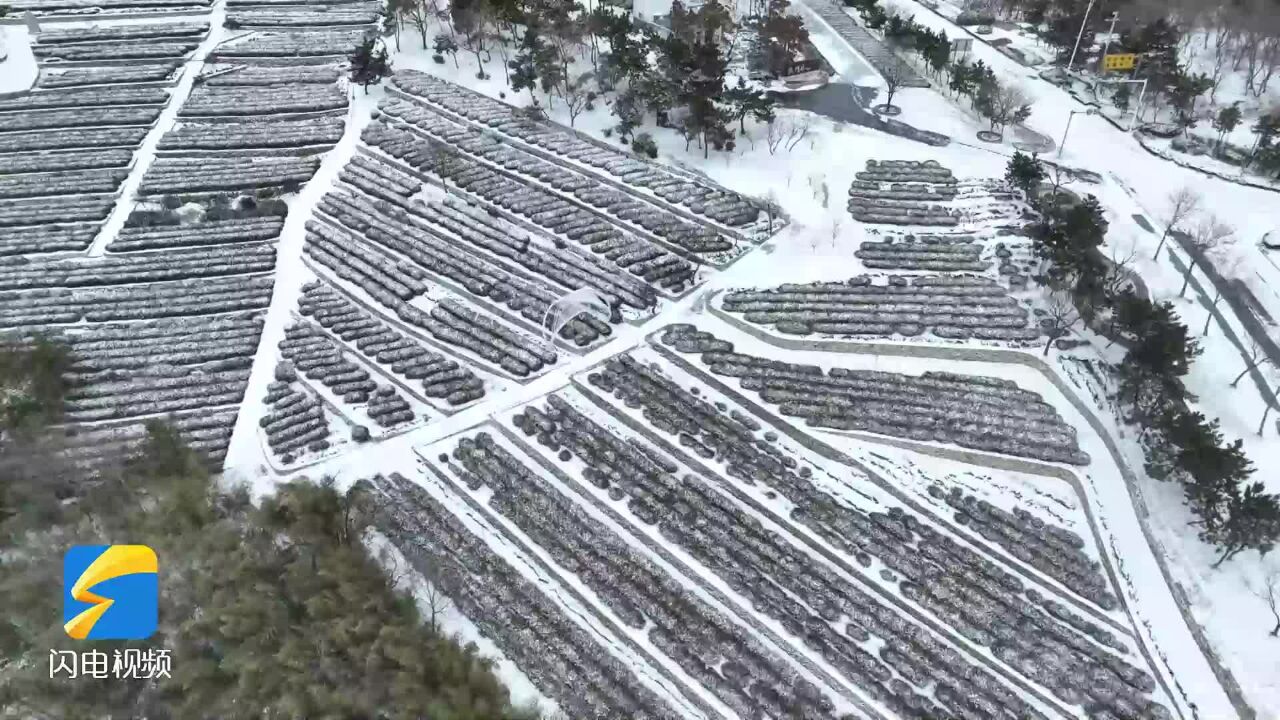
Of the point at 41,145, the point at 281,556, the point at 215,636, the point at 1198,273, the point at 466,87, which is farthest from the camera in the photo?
the point at 466,87

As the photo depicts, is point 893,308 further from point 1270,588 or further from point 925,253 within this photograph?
point 1270,588

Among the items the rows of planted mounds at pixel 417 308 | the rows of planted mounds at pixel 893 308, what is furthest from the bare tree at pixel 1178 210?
the rows of planted mounds at pixel 417 308

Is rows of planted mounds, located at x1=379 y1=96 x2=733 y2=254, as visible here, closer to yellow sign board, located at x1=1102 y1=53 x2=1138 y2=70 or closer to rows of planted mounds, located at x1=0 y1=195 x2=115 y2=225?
rows of planted mounds, located at x1=0 y1=195 x2=115 y2=225

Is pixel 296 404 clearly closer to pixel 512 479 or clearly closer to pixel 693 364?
pixel 512 479

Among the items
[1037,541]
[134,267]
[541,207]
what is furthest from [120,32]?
[1037,541]

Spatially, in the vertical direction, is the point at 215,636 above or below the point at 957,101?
below

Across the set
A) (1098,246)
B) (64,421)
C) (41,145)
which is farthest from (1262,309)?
(41,145)

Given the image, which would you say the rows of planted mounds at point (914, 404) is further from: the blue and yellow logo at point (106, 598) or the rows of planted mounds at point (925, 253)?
the blue and yellow logo at point (106, 598)

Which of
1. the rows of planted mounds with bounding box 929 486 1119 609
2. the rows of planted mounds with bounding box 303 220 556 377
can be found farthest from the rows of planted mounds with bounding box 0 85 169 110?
the rows of planted mounds with bounding box 929 486 1119 609
